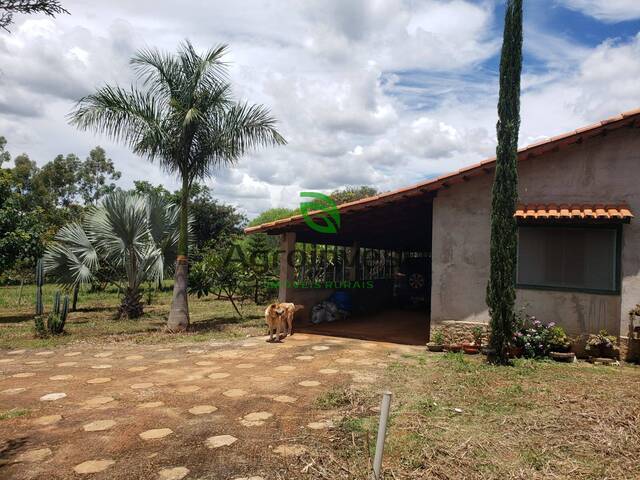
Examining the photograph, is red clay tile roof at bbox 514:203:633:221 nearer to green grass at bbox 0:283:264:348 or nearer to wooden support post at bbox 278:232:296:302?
wooden support post at bbox 278:232:296:302

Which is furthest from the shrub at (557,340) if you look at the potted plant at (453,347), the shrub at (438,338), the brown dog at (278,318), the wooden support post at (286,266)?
the wooden support post at (286,266)

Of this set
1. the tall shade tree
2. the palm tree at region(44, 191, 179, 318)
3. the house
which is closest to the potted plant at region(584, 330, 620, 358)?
the house

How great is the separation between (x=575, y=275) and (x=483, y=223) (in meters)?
1.84

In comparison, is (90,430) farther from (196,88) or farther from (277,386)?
(196,88)

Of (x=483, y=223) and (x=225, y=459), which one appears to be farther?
(x=483, y=223)

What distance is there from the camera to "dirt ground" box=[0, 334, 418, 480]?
388 centimetres

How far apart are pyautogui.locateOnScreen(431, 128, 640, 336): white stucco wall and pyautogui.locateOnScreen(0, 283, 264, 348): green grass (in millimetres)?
4708

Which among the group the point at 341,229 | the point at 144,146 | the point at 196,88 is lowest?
the point at 341,229

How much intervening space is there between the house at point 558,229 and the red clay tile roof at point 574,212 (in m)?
0.02

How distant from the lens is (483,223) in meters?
9.17

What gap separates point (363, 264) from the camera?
16.4 meters

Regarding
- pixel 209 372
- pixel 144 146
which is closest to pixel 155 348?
pixel 209 372

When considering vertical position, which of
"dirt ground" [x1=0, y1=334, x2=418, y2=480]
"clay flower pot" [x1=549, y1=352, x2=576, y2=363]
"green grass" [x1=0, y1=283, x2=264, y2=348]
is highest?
"clay flower pot" [x1=549, y1=352, x2=576, y2=363]

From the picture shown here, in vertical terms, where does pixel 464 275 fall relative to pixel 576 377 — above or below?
above
